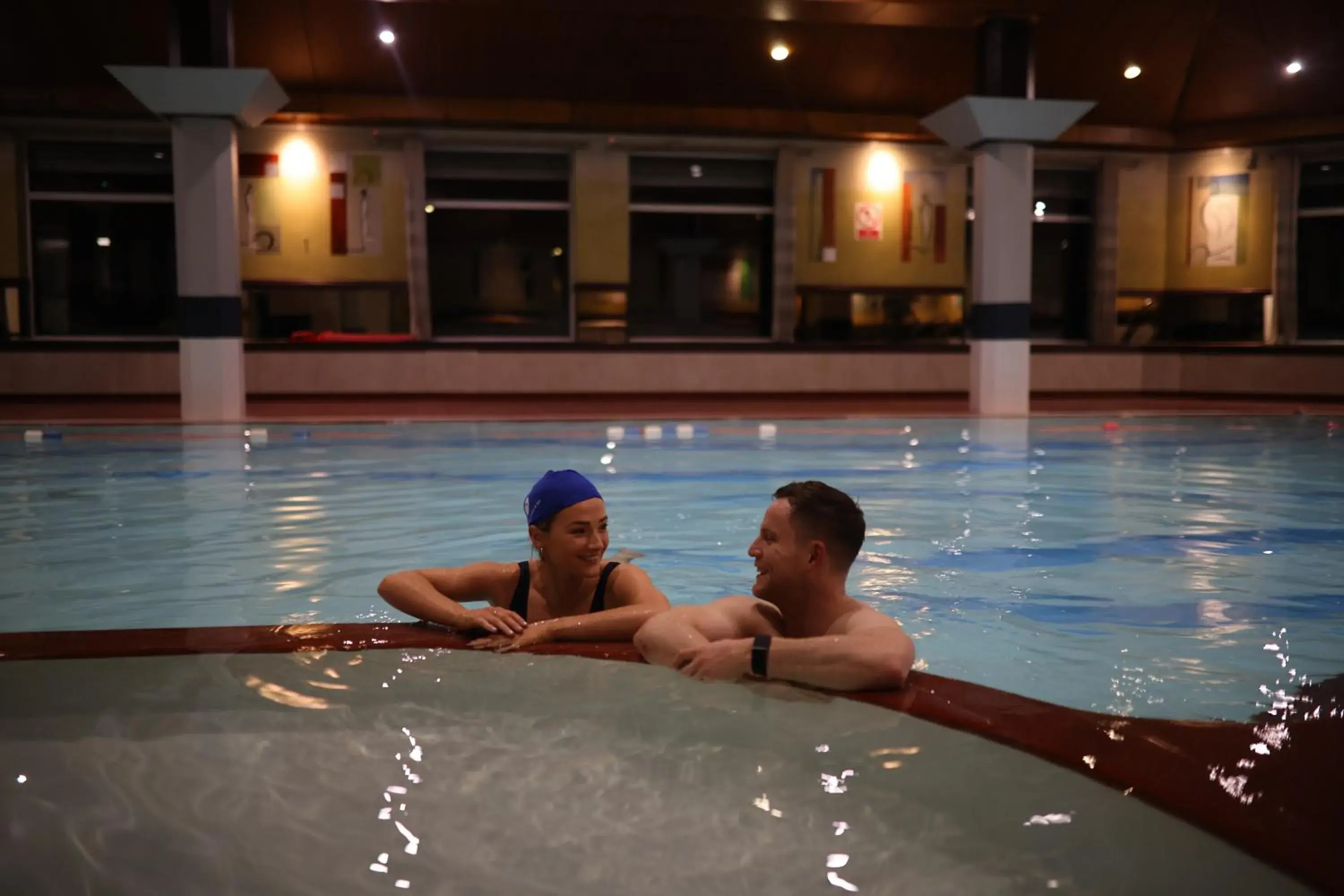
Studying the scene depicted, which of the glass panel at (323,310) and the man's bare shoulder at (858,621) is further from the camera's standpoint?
the glass panel at (323,310)

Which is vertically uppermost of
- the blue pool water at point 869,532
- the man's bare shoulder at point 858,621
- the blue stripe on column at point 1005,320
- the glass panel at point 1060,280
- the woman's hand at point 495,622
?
the glass panel at point 1060,280

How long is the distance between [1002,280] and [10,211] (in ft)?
43.1

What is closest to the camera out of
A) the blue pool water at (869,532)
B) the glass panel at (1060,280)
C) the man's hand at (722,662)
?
the man's hand at (722,662)

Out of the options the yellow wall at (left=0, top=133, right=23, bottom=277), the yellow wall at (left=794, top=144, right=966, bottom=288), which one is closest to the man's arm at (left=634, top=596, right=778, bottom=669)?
the yellow wall at (left=794, top=144, right=966, bottom=288)

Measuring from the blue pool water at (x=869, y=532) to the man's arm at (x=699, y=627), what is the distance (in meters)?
0.94

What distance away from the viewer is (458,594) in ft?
13.5

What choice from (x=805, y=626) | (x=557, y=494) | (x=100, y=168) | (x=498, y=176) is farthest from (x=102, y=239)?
(x=805, y=626)

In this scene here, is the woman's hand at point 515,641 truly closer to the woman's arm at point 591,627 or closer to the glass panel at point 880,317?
the woman's arm at point 591,627

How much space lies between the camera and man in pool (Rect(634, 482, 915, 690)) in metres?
3.19

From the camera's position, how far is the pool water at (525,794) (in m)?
2.38

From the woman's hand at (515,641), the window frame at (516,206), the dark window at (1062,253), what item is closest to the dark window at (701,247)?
the window frame at (516,206)

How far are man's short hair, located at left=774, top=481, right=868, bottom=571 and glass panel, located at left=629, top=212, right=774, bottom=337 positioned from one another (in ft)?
50.0

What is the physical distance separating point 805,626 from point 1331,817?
4.79 feet

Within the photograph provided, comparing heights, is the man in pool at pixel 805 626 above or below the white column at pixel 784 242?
below
